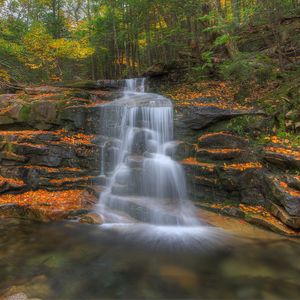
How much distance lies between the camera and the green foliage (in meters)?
8.33

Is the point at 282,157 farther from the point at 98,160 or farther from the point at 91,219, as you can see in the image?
the point at 98,160

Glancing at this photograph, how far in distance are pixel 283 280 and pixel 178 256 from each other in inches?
78.1

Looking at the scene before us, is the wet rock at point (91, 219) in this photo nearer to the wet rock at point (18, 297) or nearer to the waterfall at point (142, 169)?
the waterfall at point (142, 169)

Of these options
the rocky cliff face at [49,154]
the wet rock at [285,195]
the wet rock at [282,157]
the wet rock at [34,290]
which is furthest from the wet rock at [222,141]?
the wet rock at [34,290]

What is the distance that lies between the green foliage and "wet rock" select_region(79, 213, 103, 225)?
6.88m

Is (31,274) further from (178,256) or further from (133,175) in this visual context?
(133,175)

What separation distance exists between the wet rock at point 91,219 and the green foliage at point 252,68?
688 cm

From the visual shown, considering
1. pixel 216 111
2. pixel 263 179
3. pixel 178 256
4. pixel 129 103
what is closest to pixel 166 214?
pixel 178 256

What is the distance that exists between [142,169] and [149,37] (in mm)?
11370

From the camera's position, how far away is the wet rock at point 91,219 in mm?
6725

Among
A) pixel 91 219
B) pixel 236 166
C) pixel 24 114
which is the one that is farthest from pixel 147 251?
pixel 24 114

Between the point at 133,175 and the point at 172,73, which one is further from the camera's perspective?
the point at 172,73

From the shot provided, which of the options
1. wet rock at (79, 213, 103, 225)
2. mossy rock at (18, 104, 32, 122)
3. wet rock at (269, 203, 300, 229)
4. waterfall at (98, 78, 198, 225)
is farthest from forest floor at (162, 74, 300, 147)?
mossy rock at (18, 104, 32, 122)

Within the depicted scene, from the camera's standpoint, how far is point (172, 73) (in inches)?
550
